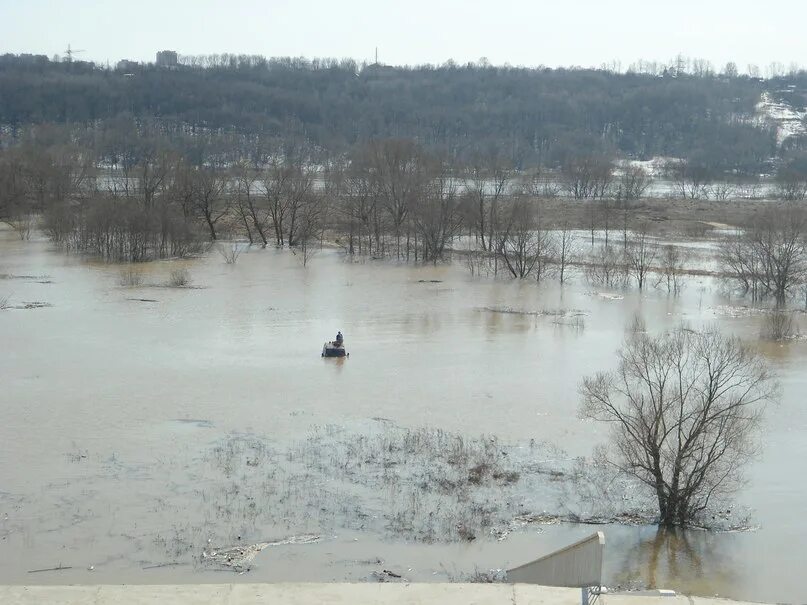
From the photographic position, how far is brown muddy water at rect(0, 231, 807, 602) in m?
11.9

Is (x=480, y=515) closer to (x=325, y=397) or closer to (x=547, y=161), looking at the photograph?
(x=325, y=397)

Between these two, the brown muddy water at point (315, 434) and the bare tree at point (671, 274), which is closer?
the brown muddy water at point (315, 434)

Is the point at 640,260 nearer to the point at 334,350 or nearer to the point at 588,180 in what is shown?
the point at 334,350

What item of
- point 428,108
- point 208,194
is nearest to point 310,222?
point 208,194

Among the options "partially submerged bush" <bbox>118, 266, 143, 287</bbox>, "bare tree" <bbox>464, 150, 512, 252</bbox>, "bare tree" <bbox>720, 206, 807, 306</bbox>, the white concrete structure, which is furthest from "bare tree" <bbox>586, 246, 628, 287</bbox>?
the white concrete structure

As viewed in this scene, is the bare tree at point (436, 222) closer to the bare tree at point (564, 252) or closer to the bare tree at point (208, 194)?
the bare tree at point (564, 252)

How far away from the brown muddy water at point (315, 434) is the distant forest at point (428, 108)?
68375mm

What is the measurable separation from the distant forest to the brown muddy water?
224ft

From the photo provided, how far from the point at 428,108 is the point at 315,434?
389ft

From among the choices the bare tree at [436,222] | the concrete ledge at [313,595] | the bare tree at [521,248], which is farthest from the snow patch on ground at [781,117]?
the concrete ledge at [313,595]

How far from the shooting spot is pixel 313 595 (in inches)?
335

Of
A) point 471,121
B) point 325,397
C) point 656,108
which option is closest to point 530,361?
point 325,397

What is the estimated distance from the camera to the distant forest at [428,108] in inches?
4358

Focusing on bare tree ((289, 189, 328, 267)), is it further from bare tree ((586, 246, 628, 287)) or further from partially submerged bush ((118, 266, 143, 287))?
bare tree ((586, 246, 628, 287))
